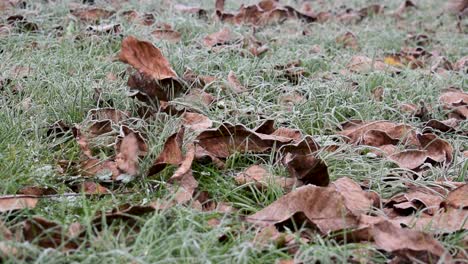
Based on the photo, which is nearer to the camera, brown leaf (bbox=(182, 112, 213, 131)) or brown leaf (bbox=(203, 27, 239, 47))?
brown leaf (bbox=(182, 112, 213, 131))

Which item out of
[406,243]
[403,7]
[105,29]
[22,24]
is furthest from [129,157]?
[403,7]

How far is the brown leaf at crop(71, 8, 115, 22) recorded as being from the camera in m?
3.48

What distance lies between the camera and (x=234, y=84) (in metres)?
2.61

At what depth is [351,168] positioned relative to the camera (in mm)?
1950

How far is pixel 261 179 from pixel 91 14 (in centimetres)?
205

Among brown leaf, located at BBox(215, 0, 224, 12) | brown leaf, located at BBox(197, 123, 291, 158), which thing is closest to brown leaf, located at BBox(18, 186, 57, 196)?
brown leaf, located at BBox(197, 123, 291, 158)

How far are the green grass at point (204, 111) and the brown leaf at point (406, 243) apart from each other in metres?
0.04

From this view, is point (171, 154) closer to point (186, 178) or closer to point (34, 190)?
point (186, 178)

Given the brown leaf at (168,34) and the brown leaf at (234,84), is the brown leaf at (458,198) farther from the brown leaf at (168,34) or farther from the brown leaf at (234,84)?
the brown leaf at (168,34)

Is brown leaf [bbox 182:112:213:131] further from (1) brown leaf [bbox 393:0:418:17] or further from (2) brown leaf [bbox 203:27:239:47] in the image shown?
(1) brown leaf [bbox 393:0:418:17]

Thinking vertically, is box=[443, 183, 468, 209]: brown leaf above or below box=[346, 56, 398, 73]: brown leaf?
above

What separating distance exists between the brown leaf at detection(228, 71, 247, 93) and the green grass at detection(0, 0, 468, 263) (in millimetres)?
36

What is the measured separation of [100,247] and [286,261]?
403 millimetres

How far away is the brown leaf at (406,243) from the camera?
4.66ft
